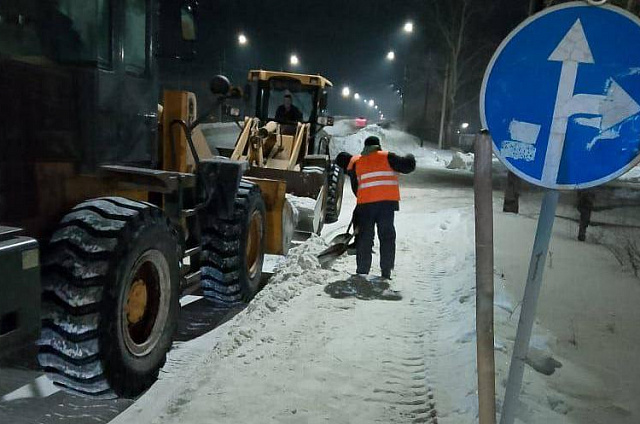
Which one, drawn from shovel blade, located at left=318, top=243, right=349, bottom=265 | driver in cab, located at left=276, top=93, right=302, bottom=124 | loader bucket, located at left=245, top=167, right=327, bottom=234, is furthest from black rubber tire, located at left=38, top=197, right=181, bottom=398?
driver in cab, located at left=276, top=93, right=302, bottom=124

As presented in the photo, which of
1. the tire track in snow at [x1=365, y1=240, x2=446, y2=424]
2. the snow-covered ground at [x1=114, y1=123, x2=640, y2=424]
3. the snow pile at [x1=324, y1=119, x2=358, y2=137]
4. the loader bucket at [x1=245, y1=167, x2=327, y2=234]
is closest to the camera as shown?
the snow-covered ground at [x1=114, y1=123, x2=640, y2=424]

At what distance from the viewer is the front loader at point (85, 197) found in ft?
10.0

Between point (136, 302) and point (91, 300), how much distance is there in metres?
0.68

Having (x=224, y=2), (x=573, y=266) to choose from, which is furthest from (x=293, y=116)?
(x=224, y=2)

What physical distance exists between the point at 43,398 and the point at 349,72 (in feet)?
236

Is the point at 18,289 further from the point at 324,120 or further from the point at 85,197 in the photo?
the point at 324,120

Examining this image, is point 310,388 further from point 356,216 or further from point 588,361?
point 356,216

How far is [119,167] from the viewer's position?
4.11 m

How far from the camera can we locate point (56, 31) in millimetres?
3426

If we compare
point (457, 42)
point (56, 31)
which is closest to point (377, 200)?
point (56, 31)

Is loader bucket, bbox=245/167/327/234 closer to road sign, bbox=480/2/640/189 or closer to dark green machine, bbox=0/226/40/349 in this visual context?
dark green machine, bbox=0/226/40/349

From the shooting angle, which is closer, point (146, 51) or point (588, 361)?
point (588, 361)

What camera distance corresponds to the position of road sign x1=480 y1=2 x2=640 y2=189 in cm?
215

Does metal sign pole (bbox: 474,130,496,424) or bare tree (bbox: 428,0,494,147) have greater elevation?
bare tree (bbox: 428,0,494,147)
